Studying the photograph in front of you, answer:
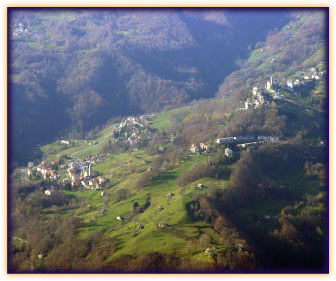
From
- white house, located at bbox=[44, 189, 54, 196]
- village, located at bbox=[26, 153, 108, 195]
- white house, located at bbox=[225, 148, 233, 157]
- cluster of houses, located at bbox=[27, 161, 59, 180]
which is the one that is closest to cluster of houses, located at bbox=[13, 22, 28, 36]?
village, located at bbox=[26, 153, 108, 195]

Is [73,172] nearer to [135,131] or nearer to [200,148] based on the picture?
[200,148]

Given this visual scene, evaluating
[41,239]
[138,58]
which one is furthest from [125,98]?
[41,239]

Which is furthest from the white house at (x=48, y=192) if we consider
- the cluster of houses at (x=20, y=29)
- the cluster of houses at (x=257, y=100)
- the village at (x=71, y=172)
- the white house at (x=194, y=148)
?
the cluster of houses at (x=20, y=29)

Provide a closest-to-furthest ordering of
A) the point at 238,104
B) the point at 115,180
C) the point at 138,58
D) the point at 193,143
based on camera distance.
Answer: the point at 115,180 < the point at 193,143 < the point at 238,104 < the point at 138,58

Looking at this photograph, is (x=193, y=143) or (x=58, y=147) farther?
(x=58, y=147)

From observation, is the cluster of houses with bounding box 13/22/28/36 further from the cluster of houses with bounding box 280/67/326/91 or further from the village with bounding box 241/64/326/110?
the cluster of houses with bounding box 280/67/326/91

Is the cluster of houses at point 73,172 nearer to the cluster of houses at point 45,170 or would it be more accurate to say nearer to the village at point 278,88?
the cluster of houses at point 45,170

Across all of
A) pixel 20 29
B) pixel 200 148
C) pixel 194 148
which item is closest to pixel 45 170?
pixel 194 148

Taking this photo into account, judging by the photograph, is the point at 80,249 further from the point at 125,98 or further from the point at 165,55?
the point at 165,55
